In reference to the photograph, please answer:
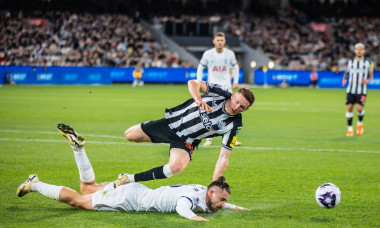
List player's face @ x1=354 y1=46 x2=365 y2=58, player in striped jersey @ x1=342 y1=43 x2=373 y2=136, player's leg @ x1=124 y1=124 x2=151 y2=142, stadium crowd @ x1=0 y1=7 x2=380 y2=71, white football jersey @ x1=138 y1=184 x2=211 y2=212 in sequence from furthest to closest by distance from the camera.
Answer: stadium crowd @ x1=0 y1=7 x2=380 y2=71 < player in striped jersey @ x1=342 y1=43 x2=373 y2=136 < player's face @ x1=354 y1=46 x2=365 y2=58 < player's leg @ x1=124 y1=124 x2=151 y2=142 < white football jersey @ x1=138 y1=184 x2=211 y2=212

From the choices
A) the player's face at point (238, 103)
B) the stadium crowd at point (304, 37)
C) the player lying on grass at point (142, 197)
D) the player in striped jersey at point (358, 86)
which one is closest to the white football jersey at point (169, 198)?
the player lying on grass at point (142, 197)

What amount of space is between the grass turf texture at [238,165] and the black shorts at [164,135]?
2.76 feet

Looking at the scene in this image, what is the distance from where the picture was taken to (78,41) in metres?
44.9

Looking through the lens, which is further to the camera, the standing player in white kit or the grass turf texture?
the standing player in white kit

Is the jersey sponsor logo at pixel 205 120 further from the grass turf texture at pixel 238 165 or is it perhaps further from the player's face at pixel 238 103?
the grass turf texture at pixel 238 165

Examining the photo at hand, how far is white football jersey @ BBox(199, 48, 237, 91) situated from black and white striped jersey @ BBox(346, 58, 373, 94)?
14.3 ft

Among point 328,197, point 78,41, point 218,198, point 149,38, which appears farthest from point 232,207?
point 149,38

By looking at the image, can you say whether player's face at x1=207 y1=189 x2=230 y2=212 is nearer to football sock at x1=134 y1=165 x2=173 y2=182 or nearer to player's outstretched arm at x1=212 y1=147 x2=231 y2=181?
player's outstretched arm at x1=212 y1=147 x2=231 y2=181

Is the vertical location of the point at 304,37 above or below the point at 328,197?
above

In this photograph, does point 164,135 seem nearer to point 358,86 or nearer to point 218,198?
point 218,198

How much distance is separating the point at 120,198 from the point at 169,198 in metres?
0.59

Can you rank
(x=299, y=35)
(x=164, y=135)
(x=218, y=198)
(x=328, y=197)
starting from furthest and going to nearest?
(x=299, y=35) < (x=164, y=135) < (x=328, y=197) < (x=218, y=198)

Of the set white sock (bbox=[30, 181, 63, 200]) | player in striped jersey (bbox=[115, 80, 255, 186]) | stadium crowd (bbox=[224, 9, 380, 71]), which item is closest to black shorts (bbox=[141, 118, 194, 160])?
player in striped jersey (bbox=[115, 80, 255, 186])

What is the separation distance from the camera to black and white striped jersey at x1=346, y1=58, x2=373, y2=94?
1533cm
